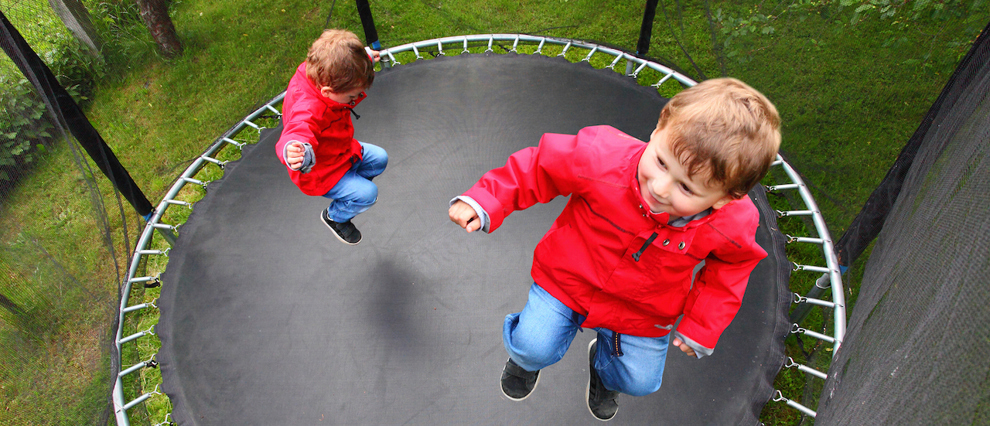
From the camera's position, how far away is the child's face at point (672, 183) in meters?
0.76

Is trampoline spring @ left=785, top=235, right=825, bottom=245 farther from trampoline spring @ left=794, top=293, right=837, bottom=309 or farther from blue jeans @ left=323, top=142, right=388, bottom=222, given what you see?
blue jeans @ left=323, top=142, right=388, bottom=222

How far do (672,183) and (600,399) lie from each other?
754mm

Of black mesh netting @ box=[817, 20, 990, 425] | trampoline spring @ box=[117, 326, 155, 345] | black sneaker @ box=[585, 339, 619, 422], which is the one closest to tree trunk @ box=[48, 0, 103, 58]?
trampoline spring @ box=[117, 326, 155, 345]

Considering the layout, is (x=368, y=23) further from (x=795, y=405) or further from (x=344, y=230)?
(x=795, y=405)

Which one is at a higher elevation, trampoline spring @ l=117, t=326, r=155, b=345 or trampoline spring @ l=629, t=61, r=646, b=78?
trampoline spring @ l=629, t=61, r=646, b=78

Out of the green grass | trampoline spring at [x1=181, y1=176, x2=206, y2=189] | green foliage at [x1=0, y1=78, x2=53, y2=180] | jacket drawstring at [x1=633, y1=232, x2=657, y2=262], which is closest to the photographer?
jacket drawstring at [x1=633, y1=232, x2=657, y2=262]

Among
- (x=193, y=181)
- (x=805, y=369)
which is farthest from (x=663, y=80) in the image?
(x=193, y=181)

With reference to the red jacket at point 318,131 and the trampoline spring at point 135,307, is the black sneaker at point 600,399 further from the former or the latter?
the trampoline spring at point 135,307

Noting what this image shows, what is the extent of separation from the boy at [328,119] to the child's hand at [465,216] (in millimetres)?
462

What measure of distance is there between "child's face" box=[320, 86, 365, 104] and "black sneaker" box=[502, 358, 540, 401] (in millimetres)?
822

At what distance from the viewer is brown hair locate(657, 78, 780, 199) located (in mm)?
722

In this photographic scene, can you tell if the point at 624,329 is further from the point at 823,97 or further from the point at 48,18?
the point at 48,18

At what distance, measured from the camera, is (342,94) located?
1312 millimetres

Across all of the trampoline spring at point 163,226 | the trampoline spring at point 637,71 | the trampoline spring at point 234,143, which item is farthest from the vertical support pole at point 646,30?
the trampoline spring at point 163,226
